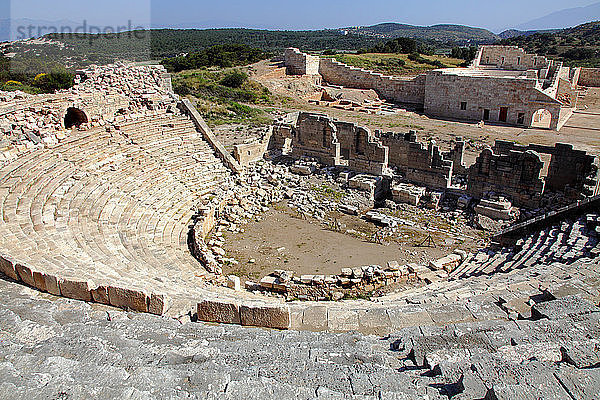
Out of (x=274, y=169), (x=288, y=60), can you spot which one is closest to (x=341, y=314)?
(x=274, y=169)

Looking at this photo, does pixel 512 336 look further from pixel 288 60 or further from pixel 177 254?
pixel 288 60

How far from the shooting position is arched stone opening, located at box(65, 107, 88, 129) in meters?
18.6

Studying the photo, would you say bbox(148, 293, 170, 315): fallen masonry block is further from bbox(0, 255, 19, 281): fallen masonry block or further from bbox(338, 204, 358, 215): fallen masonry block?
bbox(338, 204, 358, 215): fallen masonry block

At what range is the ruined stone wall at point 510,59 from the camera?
36.9 meters

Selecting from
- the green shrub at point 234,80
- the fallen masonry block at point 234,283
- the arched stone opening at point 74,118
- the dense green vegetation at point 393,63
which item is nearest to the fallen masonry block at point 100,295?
the fallen masonry block at point 234,283

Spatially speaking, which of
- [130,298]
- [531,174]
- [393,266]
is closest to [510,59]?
[531,174]

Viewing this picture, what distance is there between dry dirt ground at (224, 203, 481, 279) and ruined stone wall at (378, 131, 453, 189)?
1.64 metres

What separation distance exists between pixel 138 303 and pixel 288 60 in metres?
36.0

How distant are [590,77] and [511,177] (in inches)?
1219

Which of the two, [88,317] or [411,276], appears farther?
[411,276]

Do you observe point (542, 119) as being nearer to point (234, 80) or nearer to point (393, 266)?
point (393, 266)

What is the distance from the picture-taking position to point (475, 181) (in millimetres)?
15766

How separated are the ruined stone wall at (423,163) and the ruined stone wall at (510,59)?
2532cm

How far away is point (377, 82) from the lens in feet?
122
